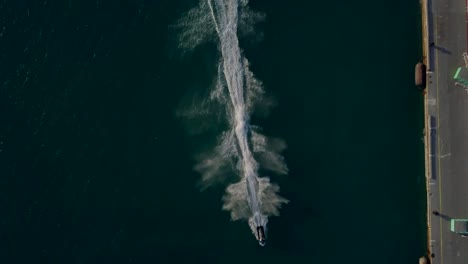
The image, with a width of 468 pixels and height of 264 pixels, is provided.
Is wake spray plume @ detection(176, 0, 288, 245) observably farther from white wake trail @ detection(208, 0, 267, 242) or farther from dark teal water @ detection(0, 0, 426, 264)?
dark teal water @ detection(0, 0, 426, 264)

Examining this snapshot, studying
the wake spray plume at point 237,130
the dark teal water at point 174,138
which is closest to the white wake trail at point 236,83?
the wake spray plume at point 237,130

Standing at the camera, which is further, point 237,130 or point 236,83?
point 236,83

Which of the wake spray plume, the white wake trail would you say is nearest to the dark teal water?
the wake spray plume

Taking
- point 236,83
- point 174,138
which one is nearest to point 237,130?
point 236,83

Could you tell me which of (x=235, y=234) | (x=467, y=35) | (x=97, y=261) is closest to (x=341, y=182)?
(x=235, y=234)

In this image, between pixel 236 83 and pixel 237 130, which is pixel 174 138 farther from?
pixel 236 83
